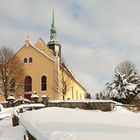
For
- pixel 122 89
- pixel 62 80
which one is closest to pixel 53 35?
pixel 62 80

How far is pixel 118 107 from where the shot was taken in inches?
1320

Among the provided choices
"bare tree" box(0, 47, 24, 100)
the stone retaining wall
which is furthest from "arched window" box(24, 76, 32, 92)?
the stone retaining wall

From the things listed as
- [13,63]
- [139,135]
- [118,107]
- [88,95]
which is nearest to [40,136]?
[139,135]

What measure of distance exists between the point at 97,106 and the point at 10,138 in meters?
20.8

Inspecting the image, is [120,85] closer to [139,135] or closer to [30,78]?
[30,78]

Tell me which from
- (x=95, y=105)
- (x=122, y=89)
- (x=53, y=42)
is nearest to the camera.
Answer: (x=95, y=105)

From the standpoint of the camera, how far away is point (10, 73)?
55531mm

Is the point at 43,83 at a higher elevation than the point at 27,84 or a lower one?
higher

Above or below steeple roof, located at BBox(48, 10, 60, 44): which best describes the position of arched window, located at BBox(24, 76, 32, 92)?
below

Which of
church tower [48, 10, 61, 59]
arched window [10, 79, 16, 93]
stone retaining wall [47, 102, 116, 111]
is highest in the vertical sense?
church tower [48, 10, 61, 59]

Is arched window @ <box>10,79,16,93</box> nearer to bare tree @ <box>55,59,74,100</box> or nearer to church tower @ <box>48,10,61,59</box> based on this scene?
bare tree @ <box>55,59,74,100</box>

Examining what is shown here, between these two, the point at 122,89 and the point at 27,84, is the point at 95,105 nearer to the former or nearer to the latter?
the point at 122,89

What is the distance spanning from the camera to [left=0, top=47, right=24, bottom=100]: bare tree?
54.7 meters

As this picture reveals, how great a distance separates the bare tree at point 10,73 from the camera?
54.7 metres
